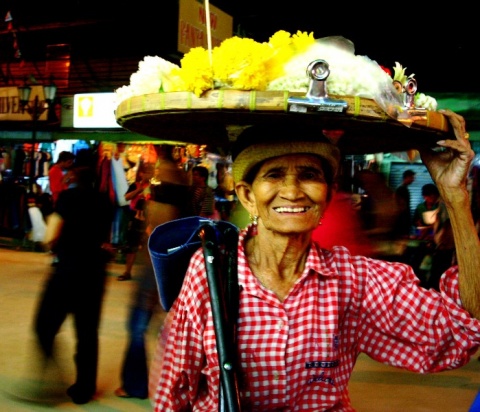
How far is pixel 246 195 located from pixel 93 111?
12.1m

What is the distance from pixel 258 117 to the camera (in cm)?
170

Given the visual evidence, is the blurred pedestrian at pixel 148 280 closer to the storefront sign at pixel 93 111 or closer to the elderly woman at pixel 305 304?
the elderly woman at pixel 305 304

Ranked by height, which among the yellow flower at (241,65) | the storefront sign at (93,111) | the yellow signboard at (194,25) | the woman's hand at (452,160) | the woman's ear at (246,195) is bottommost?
the woman's ear at (246,195)

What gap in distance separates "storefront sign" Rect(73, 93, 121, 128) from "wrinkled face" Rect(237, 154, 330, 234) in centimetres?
1175

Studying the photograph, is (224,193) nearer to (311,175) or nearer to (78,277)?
(78,277)

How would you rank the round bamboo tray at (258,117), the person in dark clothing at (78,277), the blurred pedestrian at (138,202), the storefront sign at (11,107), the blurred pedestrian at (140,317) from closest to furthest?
the round bamboo tray at (258,117)
the person in dark clothing at (78,277)
the blurred pedestrian at (140,317)
the blurred pedestrian at (138,202)
the storefront sign at (11,107)

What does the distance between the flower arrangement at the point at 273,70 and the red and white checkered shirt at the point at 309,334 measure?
0.59m

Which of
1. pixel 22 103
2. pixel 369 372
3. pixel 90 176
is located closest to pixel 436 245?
pixel 369 372

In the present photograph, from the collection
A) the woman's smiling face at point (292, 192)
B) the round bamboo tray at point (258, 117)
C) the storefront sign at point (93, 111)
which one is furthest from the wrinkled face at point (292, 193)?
the storefront sign at point (93, 111)

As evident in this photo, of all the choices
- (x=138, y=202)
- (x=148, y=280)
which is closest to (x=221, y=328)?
(x=148, y=280)

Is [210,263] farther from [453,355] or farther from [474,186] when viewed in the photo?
[474,186]

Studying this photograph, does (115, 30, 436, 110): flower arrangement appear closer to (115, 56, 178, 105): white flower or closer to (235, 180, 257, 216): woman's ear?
(115, 56, 178, 105): white flower

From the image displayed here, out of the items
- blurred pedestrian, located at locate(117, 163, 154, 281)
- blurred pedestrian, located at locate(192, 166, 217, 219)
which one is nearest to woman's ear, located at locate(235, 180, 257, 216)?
blurred pedestrian, located at locate(192, 166, 217, 219)

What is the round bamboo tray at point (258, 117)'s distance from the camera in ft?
5.03
